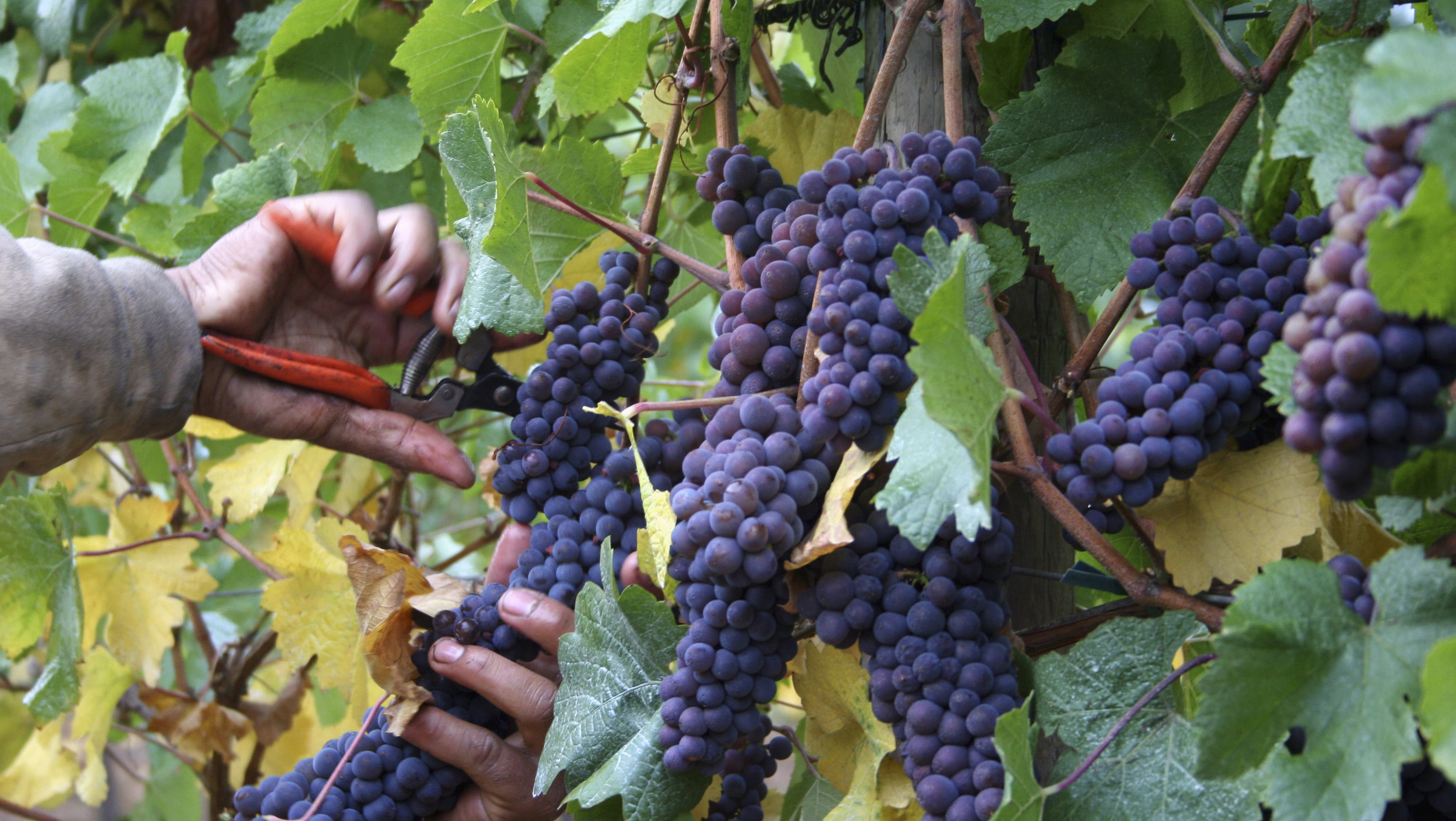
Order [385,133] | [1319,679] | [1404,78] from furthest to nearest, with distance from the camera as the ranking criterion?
1. [385,133]
2. [1319,679]
3. [1404,78]

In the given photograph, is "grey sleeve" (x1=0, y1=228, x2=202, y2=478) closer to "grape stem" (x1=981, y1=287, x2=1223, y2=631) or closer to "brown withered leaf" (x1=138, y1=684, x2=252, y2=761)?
"brown withered leaf" (x1=138, y1=684, x2=252, y2=761)

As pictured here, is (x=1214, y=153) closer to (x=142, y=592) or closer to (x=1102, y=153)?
(x=1102, y=153)

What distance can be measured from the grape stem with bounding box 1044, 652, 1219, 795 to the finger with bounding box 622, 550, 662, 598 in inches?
14.8

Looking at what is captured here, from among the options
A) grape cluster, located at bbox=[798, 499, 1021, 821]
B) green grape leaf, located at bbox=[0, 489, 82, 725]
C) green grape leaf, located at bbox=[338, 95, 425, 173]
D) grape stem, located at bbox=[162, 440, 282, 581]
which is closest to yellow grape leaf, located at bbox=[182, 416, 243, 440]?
grape stem, located at bbox=[162, 440, 282, 581]

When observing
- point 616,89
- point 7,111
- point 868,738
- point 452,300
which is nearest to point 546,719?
point 868,738

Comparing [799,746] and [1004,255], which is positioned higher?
[1004,255]

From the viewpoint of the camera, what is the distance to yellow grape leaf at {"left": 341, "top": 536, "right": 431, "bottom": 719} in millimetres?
948

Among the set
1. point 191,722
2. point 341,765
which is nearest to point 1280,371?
point 341,765

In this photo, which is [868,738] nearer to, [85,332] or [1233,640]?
[1233,640]

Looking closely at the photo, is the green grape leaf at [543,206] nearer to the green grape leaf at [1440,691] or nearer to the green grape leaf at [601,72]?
the green grape leaf at [601,72]

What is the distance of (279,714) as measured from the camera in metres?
1.71

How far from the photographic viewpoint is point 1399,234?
17.5 inches

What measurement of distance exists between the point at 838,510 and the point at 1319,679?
11.3 inches

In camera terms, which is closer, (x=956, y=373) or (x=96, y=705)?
(x=956, y=373)
